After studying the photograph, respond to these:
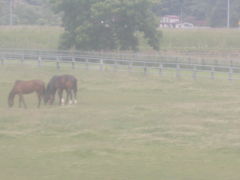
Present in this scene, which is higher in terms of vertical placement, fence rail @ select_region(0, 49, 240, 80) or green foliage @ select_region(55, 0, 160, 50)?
green foliage @ select_region(55, 0, 160, 50)

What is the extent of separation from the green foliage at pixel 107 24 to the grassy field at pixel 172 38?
52.8 ft

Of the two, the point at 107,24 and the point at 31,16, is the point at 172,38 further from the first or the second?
the point at 31,16

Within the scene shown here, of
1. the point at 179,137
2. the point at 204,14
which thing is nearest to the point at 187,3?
the point at 204,14

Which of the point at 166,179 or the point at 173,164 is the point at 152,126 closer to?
the point at 173,164

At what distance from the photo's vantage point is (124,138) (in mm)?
13844

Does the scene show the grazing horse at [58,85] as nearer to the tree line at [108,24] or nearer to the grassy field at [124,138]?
the grassy field at [124,138]

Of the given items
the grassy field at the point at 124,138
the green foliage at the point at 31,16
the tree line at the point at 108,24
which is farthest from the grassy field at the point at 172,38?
the grassy field at the point at 124,138

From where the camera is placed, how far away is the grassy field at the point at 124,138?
1094cm

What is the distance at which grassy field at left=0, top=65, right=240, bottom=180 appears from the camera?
35.9 ft

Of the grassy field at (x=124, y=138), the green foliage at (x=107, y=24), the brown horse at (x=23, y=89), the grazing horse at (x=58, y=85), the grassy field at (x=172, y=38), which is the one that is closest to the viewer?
the grassy field at (x=124, y=138)

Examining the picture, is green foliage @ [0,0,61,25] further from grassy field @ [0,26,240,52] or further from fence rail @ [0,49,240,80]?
fence rail @ [0,49,240,80]

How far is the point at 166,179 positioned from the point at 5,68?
2673 cm

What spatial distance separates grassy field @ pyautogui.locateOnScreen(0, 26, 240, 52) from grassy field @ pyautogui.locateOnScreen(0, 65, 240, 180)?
37.0 m

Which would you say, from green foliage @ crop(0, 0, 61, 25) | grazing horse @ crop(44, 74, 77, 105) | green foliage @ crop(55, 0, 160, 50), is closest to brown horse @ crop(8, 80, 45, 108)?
grazing horse @ crop(44, 74, 77, 105)
